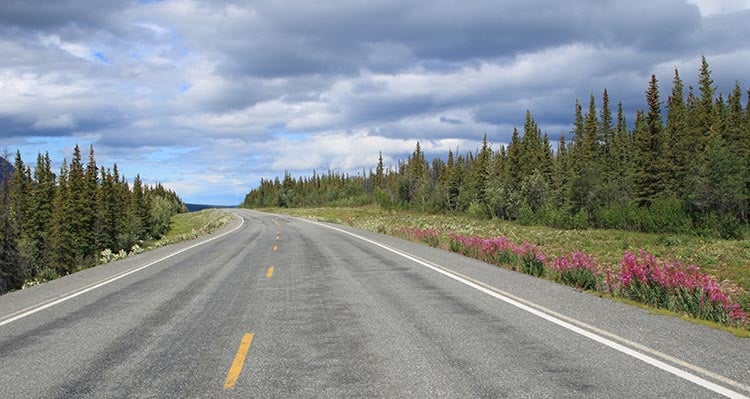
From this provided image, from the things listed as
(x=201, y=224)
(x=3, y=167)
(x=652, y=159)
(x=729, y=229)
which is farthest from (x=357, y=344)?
(x=201, y=224)

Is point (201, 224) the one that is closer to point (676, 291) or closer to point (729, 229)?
point (729, 229)

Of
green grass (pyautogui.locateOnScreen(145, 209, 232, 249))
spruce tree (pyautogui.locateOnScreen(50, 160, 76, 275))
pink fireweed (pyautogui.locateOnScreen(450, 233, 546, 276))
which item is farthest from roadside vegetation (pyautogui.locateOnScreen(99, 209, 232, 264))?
pink fireweed (pyautogui.locateOnScreen(450, 233, 546, 276))

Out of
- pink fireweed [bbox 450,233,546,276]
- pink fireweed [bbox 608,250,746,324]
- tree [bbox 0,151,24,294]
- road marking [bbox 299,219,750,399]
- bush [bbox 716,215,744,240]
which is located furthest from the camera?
bush [bbox 716,215,744,240]

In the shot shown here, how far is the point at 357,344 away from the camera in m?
6.36

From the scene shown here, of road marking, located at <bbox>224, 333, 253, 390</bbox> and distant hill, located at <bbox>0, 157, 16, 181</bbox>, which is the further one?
distant hill, located at <bbox>0, 157, 16, 181</bbox>

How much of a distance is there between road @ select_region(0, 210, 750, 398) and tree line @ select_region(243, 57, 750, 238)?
43.7 m

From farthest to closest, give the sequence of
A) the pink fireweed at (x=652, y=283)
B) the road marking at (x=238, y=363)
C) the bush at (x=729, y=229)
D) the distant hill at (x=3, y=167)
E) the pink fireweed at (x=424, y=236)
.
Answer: the bush at (x=729, y=229), the distant hill at (x=3, y=167), the pink fireweed at (x=424, y=236), the pink fireweed at (x=652, y=283), the road marking at (x=238, y=363)

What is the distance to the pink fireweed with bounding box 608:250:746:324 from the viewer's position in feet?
27.7

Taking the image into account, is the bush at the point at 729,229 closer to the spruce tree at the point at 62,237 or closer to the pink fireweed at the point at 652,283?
the pink fireweed at the point at 652,283

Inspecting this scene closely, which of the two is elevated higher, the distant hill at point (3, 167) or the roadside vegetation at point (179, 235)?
the distant hill at point (3, 167)

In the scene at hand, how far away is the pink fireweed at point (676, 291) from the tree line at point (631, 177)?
131 ft

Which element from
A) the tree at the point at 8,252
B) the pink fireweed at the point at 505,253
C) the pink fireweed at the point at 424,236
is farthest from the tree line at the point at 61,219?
the pink fireweed at the point at 505,253

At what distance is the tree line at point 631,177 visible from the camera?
5021cm

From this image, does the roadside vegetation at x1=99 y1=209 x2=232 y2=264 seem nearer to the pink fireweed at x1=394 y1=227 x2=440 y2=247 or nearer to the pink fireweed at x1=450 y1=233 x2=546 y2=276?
the pink fireweed at x1=394 y1=227 x2=440 y2=247
